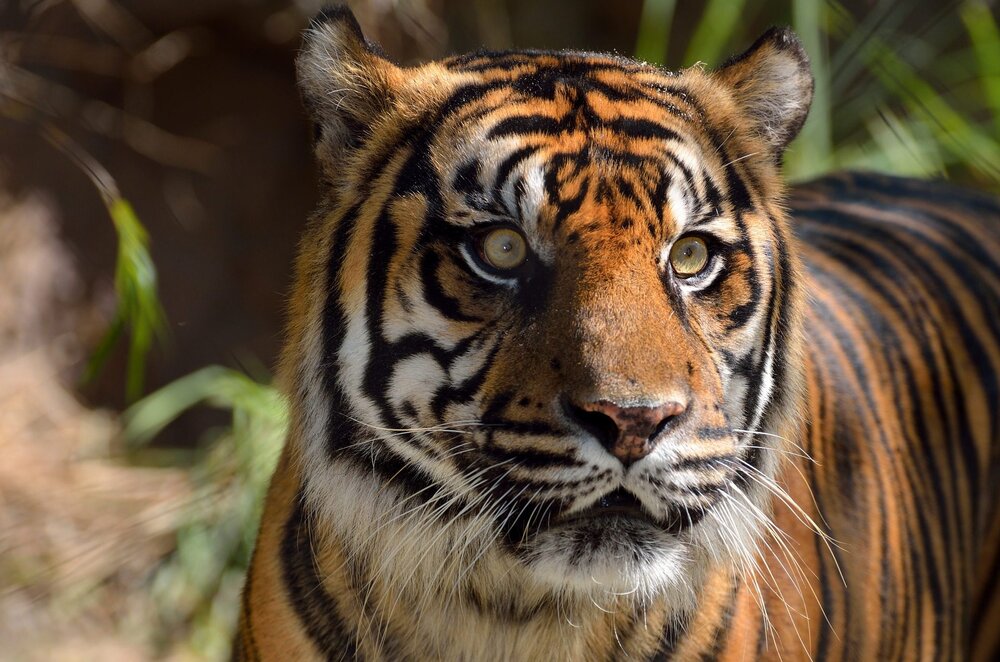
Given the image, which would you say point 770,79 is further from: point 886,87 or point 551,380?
point 886,87

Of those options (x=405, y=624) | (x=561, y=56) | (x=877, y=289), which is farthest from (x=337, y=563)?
(x=877, y=289)

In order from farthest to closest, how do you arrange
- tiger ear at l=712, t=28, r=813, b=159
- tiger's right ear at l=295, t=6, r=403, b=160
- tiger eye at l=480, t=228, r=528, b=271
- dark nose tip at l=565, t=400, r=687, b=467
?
tiger ear at l=712, t=28, r=813, b=159 → tiger's right ear at l=295, t=6, r=403, b=160 → tiger eye at l=480, t=228, r=528, b=271 → dark nose tip at l=565, t=400, r=687, b=467

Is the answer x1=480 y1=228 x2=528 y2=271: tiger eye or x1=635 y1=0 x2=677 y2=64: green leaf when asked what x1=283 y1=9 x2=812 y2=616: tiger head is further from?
x1=635 y1=0 x2=677 y2=64: green leaf

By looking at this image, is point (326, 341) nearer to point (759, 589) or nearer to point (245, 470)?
point (759, 589)

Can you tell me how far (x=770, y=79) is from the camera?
1834 mm

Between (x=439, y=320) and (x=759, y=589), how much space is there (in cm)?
64

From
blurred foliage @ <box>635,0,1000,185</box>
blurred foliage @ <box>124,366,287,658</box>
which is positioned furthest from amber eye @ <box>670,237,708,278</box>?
blurred foliage @ <box>124,366,287,658</box>

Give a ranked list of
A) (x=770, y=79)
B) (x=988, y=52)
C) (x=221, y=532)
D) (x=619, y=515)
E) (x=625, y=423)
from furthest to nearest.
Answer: (x=988, y=52)
(x=221, y=532)
(x=770, y=79)
(x=619, y=515)
(x=625, y=423)

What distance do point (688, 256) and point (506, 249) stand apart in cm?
25

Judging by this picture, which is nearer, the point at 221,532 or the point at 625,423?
the point at 625,423

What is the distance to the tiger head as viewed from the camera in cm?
141

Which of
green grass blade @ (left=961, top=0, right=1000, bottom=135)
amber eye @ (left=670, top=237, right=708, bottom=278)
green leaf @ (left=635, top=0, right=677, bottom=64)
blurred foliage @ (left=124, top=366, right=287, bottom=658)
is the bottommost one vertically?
blurred foliage @ (left=124, top=366, right=287, bottom=658)

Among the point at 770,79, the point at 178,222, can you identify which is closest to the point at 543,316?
the point at 770,79

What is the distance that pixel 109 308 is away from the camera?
4426 mm
